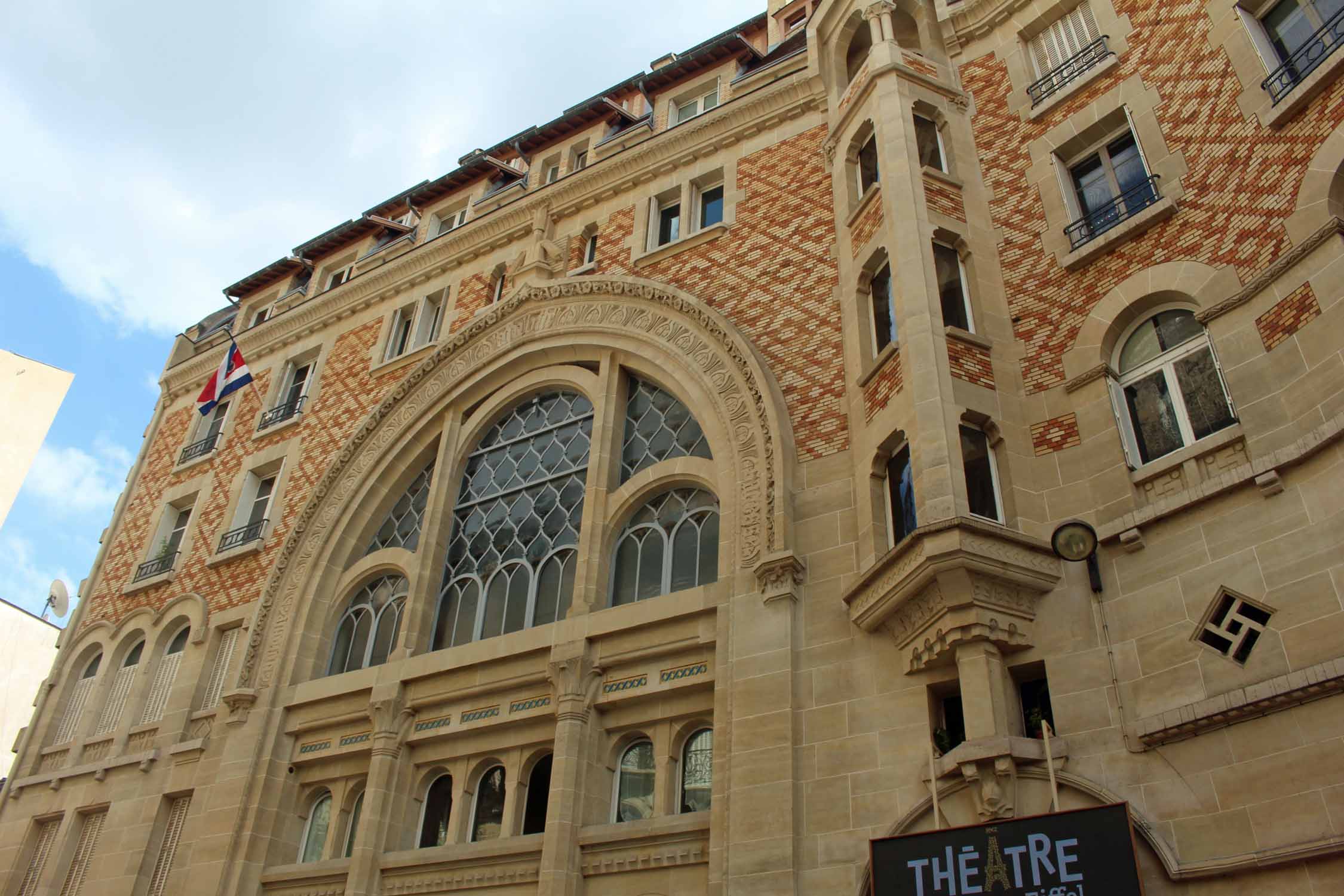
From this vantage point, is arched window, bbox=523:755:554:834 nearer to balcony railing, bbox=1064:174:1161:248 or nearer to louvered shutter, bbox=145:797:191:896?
louvered shutter, bbox=145:797:191:896

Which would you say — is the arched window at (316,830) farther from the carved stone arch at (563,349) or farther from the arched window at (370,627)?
the carved stone arch at (563,349)

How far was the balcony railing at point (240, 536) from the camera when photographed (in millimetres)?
23188

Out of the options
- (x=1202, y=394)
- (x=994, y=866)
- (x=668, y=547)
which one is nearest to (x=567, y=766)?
(x=668, y=547)

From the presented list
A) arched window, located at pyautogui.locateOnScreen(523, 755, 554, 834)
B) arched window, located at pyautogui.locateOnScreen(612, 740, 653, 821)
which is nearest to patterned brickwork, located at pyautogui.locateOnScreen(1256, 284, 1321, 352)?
arched window, located at pyautogui.locateOnScreen(612, 740, 653, 821)

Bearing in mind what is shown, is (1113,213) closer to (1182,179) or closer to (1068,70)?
(1182,179)

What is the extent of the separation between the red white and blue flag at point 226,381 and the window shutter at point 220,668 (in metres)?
6.34

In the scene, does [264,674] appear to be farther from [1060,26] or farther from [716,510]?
[1060,26]

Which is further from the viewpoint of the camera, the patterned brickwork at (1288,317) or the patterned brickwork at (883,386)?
the patterned brickwork at (883,386)

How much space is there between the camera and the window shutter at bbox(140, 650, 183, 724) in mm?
21750

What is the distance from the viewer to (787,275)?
1800cm

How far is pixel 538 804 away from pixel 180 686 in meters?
9.53

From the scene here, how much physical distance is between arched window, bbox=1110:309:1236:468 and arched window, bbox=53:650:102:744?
22222 millimetres

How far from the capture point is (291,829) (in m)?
18.5

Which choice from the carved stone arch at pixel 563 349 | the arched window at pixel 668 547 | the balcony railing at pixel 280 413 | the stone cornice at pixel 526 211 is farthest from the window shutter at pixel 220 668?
the arched window at pixel 668 547
